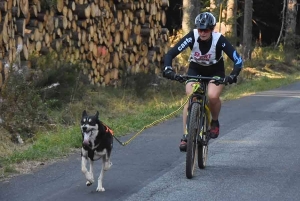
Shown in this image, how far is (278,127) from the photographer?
487 inches

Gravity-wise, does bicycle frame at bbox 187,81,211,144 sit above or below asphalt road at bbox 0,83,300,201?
above

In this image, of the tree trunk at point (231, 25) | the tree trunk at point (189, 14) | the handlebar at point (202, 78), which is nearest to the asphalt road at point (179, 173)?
the handlebar at point (202, 78)

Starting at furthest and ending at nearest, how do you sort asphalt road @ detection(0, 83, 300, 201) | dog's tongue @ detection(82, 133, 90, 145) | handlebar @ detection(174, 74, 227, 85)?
handlebar @ detection(174, 74, 227, 85), asphalt road @ detection(0, 83, 300, 201), dog's tongue @ detection(82, 133, 90, 145)

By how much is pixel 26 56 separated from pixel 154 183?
572 cm

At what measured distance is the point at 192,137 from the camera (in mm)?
7711

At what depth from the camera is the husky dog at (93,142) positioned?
6891 mm

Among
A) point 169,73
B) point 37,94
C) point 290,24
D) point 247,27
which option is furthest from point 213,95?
point 290,24

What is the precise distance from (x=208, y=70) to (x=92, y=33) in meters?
7.26

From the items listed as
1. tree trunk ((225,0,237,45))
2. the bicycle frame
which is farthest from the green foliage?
tree trunk ((225,0,237,45))

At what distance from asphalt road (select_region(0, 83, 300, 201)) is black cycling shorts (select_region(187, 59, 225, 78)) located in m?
→ 1.17

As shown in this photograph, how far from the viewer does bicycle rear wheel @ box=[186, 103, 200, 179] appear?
766 centimetres

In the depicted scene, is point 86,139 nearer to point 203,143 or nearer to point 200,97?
point 200,97

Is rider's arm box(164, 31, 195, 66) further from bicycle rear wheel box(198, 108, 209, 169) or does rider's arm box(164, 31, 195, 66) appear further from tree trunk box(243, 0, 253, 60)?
tree trunk box(243, 0, 253, 60)

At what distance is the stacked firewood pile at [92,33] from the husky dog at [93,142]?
4.52m
